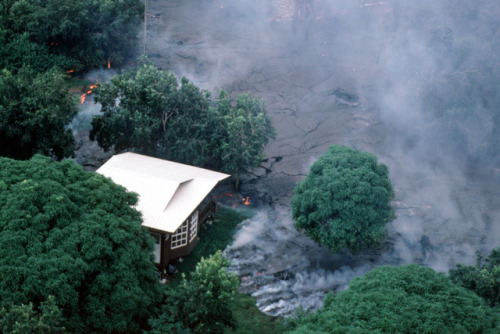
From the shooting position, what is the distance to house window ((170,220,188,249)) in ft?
88.7

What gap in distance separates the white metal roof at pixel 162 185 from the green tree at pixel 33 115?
11.9 feet

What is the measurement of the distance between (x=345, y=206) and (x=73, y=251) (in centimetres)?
1307

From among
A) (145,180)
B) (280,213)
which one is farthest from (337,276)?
(145,180)

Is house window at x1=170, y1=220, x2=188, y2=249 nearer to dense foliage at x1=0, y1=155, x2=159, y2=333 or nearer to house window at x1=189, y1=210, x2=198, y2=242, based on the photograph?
house window at x1=189, y1=210, x2=198, y2=242

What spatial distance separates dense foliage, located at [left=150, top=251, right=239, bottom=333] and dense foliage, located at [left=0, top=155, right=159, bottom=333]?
0.86m

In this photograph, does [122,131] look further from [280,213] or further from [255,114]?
[280,213]

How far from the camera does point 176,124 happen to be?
32.4 meters

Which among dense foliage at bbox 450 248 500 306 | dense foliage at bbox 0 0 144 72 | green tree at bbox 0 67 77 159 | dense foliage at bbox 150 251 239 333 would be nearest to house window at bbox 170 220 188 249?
dense foliage at bbox 150 251 239 333

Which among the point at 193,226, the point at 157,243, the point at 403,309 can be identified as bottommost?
the point at 157,243

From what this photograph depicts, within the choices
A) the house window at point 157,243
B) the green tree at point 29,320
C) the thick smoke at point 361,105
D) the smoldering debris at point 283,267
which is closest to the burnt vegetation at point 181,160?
the green tree at point 29,320

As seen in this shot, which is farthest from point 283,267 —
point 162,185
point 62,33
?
point 62,33

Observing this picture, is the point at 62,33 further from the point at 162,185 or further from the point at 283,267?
the point at 283,267

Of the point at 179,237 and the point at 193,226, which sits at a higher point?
the point at 193,226

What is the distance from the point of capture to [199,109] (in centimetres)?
3312
